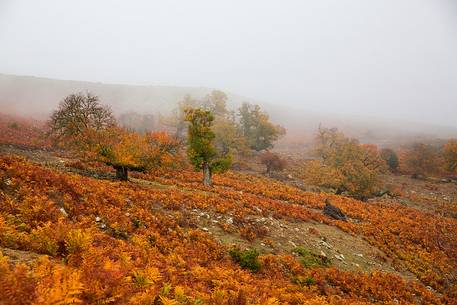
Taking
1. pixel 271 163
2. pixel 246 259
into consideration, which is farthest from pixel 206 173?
pixel 271 163

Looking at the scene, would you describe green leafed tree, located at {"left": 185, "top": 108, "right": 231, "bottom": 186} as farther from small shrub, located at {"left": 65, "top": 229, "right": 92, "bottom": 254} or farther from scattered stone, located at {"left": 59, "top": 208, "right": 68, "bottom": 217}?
small shrub, located at {"left": 65, "top": 229, "right": 92, "bottom": 254}

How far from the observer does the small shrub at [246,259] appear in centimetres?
1271

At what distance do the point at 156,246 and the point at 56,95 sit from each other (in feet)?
343

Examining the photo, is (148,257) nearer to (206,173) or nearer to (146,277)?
(146,277)

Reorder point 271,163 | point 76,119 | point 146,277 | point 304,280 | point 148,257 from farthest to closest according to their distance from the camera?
point 271,163 → point 76,119 → point 304,280 → point 148,257 → point 146,277

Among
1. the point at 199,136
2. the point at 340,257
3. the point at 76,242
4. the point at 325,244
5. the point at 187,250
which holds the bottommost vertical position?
the point at 340,257

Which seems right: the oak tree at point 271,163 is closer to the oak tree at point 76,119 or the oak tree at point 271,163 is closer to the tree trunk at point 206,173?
the tree trunk at point 206,173

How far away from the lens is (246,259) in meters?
12.9

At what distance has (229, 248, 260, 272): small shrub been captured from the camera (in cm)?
1271

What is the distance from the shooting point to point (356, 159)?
143ft

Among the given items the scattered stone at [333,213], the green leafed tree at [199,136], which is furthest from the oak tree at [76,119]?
the scattered stone at [333,213]

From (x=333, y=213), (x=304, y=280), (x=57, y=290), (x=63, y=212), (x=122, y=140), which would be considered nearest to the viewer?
(x=57, y=290)

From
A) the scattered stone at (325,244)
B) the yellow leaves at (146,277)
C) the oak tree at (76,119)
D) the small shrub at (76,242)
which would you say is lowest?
the scattered stone at (325,244)

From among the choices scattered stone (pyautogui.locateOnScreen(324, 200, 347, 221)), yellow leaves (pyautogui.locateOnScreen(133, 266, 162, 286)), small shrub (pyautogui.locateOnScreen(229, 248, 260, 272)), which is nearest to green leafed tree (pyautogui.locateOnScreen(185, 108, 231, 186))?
scattered stone (pyautogui.locateOnScreen(324, 200, 347, 221))
